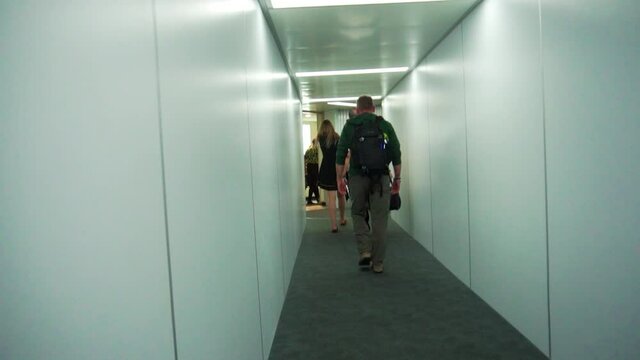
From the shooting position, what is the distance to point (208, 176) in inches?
52.9

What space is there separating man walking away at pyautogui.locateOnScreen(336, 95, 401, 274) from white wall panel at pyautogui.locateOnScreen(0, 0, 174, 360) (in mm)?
3078

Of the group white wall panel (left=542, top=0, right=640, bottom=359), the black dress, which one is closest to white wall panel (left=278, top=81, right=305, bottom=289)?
the black dress

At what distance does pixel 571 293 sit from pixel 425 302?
4.33ft

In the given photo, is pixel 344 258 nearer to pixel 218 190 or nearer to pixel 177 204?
pixel 218 190

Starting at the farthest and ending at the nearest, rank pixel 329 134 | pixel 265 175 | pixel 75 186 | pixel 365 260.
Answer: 1. pixel 329 134
2. pixel 365 260
3. pixel 265 175
4. pixel 75 186

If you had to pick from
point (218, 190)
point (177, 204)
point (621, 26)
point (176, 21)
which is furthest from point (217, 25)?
point (621, 26)

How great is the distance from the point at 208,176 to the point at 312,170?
29.8ft

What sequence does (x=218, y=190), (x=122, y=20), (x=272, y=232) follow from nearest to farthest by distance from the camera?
(x=122, y=20) < (x=218, y=190) < (x=272, y=232)

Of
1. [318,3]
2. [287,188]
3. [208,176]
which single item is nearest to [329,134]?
[287,188]

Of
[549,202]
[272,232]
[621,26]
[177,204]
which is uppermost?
[621,26]

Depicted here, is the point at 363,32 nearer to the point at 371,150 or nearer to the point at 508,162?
the point at 371,150

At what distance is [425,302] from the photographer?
3.20 m

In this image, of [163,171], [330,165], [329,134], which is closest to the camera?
[163,171]

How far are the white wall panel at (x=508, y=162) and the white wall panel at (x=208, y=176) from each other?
4.80 feet
